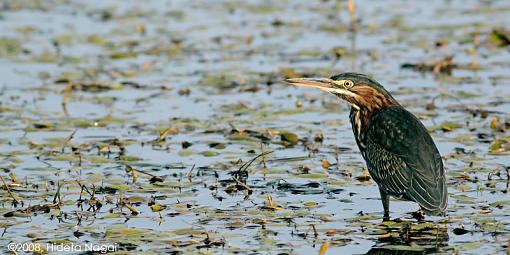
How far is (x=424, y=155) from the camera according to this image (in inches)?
364

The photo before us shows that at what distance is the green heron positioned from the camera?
9023 millimetres

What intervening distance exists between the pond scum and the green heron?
0.29 metres

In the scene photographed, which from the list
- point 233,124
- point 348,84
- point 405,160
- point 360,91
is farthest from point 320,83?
point 233,124

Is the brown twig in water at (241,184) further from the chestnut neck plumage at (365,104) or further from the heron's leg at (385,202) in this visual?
the heron's leg at (385,202)

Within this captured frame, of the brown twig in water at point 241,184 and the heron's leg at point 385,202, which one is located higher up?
the brown twig in water at point 241,184

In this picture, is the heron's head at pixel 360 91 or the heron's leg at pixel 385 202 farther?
the heron's head at pixel 360 91

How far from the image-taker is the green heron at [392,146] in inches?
355

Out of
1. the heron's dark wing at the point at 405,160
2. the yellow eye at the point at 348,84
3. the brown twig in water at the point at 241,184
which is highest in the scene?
the yellow eye at the point at 348,84

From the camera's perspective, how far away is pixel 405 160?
9297 millimetres
